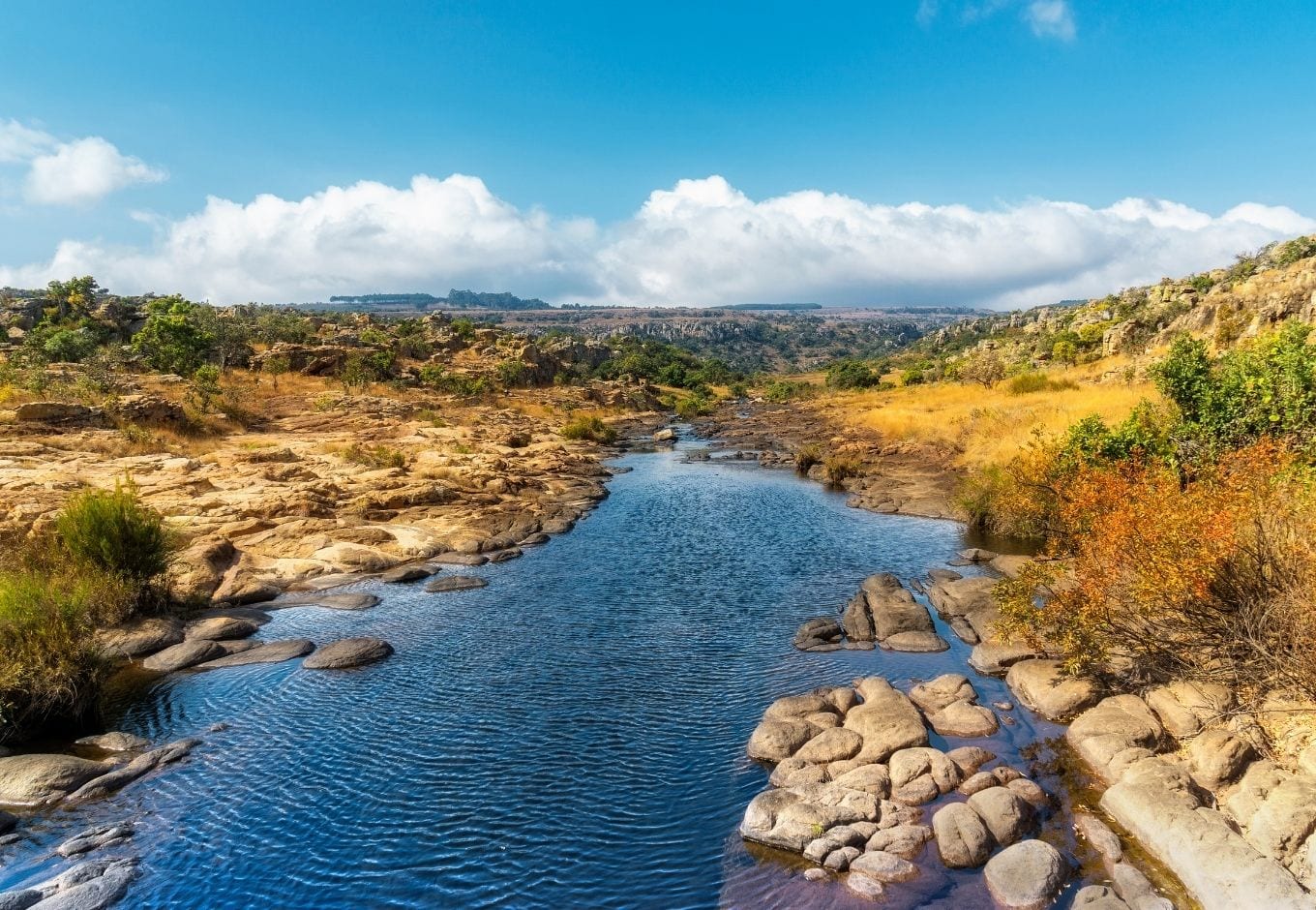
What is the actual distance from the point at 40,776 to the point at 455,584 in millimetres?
13205

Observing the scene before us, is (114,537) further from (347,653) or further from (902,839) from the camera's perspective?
(902,839)

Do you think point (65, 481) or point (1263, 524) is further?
point (65, 481)

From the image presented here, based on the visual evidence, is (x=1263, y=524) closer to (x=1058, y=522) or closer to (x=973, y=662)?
(x=973, y=662)

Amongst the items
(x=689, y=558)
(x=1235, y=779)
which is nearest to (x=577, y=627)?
(x=689, y=558)

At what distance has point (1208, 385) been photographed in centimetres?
2367

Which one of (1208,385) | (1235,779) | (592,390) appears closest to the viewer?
(1235,779)

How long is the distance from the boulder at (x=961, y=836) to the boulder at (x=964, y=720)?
130 inches

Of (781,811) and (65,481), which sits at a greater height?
(65,481)

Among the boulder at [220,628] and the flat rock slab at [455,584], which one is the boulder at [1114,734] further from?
the boulder at [220,628]

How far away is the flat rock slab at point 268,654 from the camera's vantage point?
60.7 feet

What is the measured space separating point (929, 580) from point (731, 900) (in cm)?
1672

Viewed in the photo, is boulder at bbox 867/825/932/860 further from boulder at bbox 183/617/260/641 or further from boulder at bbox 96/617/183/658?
boulder at bbox 96/617/183/658

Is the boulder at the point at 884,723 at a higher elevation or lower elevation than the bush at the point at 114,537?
lower

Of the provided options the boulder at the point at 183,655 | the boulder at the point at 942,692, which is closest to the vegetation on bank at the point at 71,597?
the boulder at the point at 183,655
